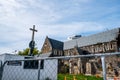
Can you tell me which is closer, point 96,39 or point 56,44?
point 96,39

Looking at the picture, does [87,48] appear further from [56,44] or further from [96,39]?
[56,44]

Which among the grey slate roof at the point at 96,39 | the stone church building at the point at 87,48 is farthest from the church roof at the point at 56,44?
the grey slate roof at the point at 96,39

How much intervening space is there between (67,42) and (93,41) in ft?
47.0

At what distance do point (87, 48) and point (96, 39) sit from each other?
15.0 ft

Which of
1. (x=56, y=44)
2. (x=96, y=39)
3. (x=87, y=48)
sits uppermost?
(x=96, y=39)

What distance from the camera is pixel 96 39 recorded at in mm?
56250

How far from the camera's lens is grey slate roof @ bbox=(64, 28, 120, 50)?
167 feet

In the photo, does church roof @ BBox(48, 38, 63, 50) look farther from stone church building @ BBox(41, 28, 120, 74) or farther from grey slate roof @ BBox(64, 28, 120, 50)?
grey slate roof @ BBox(64, 28, 120, 50)

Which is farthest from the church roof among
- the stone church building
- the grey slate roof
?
the grey slate roof

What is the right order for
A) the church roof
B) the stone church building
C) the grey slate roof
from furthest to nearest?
the church roof, the grey slate roof, the stone church building

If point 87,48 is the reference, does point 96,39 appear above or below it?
above

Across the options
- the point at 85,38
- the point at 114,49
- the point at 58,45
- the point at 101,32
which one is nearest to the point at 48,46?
the point at 58,45

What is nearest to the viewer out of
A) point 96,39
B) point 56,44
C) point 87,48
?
point 96,39

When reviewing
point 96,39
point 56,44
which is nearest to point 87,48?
point 96,39
